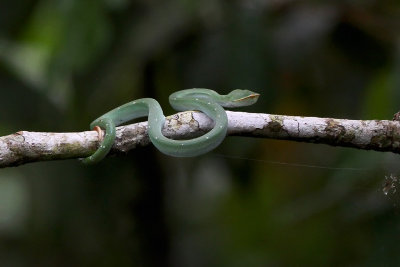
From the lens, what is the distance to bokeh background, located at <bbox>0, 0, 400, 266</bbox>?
149 inches

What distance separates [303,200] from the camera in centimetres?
432

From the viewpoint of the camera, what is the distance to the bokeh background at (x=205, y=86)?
379cm

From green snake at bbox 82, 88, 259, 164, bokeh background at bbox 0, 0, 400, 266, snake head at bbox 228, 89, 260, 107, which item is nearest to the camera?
green snake at bbox 82, 88, 259, 164

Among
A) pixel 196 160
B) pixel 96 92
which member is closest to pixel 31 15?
pixel 96 92

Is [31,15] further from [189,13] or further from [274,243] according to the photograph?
[274,243]

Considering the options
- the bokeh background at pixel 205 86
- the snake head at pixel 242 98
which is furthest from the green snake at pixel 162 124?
the bokeh background at pixel 205 86

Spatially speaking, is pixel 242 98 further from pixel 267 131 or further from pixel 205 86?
pixel 205 86

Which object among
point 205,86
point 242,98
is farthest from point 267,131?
point 205,86

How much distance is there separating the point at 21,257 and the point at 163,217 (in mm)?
1432

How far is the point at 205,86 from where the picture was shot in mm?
3902

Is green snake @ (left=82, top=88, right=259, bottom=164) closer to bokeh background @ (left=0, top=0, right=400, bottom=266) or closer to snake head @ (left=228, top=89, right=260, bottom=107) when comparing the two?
snake head @ (left=228, top=89, right=260, bottom=107)

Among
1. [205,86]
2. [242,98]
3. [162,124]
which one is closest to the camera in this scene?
[162,124]

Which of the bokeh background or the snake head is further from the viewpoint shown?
the bokeh background

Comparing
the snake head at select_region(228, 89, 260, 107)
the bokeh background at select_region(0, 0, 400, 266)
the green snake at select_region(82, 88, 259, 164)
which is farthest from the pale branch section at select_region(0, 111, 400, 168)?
the bokeh background at select_region(0, 0, 400, 266)
